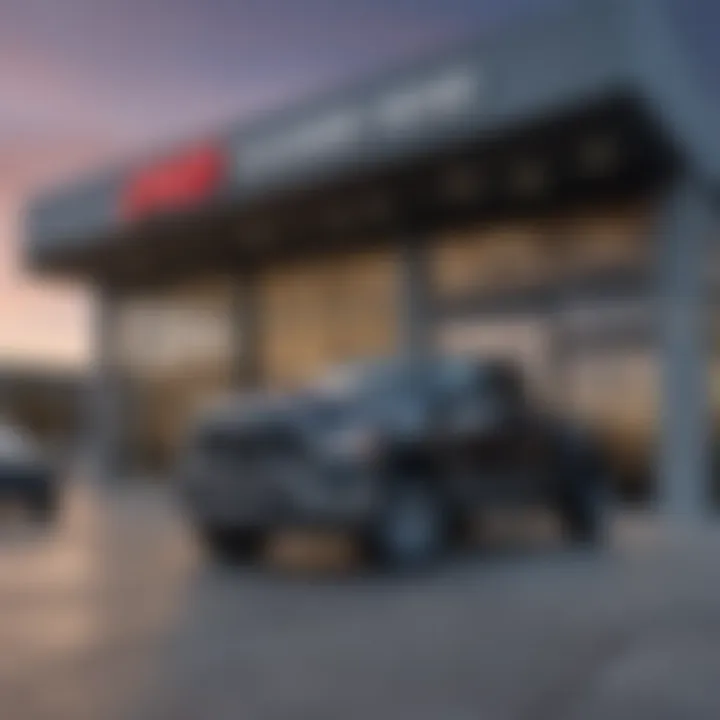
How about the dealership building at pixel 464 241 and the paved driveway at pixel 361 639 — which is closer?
the paved driveway at pixel 361 639

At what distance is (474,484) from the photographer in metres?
9.11

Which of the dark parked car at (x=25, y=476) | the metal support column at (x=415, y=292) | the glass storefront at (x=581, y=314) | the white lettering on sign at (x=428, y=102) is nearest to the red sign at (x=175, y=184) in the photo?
the metal support column at (x=415, y=292)

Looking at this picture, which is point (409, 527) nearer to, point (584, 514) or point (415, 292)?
point (584, 514)

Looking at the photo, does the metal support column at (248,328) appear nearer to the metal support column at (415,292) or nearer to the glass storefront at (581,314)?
the metal support column at (415,292)

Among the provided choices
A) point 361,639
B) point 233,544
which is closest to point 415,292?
point 233,544

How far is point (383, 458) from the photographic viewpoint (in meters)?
8.39

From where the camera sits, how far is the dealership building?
11914 mm

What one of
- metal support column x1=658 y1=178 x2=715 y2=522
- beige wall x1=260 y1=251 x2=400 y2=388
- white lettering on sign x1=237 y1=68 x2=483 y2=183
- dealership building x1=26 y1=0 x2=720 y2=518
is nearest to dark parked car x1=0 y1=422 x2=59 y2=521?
dealership building x1=26 y1=0 x2=720 y2=518

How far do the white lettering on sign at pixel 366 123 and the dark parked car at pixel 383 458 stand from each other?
3541 mm

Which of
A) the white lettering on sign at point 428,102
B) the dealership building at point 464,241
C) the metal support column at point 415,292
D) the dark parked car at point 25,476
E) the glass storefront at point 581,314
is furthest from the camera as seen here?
the metal support column at point 415,292

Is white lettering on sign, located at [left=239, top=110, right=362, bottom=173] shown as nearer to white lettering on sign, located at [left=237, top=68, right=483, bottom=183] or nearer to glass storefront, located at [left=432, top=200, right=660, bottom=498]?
white lettering on sign, located at [left=237, top=68, right=483, bottom=183]

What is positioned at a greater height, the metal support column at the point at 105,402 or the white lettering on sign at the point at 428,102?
the white lettering on sign at the point at 428,102

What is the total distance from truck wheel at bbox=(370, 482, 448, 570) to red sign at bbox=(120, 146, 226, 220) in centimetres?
712

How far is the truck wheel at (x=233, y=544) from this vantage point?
30.4 ft
